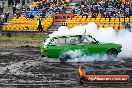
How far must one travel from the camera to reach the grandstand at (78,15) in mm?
38594

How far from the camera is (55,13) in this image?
42625 millimetres

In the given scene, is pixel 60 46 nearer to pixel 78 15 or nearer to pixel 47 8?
pixel 78 15

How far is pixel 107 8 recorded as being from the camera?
4234 cm

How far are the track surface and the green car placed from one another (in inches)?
23.7

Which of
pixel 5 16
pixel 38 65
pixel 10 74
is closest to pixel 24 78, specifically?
pixel 10 74

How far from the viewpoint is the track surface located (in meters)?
21.1

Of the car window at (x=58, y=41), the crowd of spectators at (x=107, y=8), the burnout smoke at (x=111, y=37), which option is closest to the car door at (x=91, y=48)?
the car window at (x=58, y=41)

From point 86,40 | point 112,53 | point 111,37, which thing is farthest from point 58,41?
point 111,37

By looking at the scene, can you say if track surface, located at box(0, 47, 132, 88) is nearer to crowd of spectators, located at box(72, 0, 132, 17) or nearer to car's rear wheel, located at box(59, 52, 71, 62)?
car's rear wheel, located at box(59, 52, 71, 62)

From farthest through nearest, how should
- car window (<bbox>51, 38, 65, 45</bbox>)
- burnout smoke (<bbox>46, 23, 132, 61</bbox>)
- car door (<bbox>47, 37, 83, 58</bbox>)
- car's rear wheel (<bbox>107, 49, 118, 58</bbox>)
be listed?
burnout smoke (<bbox>46, 23, 132, 61</bbox>), car's rear wheel (<bbox>107, 49, 118, 58</bbox>), car window (<bbox>51, 38, 65, 45</bbox>), car door (<bbox>47, 37, 83, 58</bbox>)

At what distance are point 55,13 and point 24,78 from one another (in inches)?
809

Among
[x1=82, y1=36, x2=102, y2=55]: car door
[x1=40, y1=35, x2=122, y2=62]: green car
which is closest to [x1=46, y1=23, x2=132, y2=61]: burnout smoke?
[x1=40, y1=35, x2=122, y2=62]: green car

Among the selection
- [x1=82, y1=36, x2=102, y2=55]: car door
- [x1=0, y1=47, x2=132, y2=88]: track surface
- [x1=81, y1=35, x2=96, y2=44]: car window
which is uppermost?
[x1=81, y1=35, x2=96, y2=44]: car window

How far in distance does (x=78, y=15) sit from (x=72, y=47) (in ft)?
49.2
